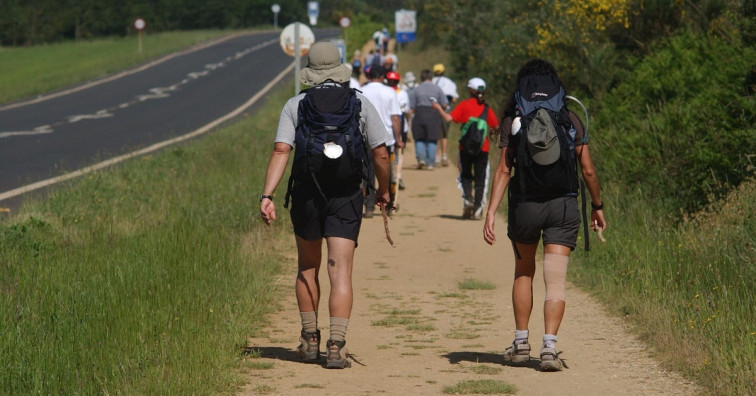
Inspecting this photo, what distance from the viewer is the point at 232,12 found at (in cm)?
10206

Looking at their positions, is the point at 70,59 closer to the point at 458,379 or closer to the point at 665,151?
the point at 665,151

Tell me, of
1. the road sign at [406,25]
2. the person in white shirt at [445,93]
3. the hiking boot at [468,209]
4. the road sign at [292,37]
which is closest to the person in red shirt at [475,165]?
the hiking boot at [468,209]

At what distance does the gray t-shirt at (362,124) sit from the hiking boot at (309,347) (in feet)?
3.74

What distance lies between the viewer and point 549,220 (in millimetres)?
7008

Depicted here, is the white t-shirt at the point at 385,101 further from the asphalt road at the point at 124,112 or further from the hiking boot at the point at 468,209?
the asphalt road at the point at 124,112

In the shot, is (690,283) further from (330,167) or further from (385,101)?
(385,101)

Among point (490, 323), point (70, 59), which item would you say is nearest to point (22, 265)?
point (490, 323)

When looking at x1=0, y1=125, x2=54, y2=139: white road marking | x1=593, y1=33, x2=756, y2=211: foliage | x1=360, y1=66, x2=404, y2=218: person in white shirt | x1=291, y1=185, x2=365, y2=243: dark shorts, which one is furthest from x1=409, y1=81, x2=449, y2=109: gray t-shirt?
x1=291, y1=185, x2=365, y2=243: dark shorts

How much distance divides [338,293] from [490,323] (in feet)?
6.78

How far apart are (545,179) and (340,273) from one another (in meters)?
1.29

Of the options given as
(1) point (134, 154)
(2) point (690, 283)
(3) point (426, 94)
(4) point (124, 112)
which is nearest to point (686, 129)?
(2) point (690, 283)

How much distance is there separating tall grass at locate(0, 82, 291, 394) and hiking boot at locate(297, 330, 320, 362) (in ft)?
1.28

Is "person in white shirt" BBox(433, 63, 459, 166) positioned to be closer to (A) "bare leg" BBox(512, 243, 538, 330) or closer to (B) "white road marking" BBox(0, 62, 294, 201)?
(B) "white road marking" BBox(0, 62, 294, 201)

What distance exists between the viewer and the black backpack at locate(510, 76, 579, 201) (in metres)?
6.90
